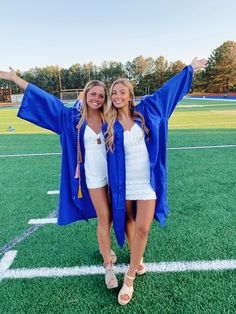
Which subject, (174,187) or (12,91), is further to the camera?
(12,91)

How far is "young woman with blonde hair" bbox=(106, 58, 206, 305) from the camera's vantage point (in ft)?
6.62

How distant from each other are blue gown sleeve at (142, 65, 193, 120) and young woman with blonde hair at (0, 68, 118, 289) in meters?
0.38

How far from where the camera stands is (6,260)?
260 centimetres

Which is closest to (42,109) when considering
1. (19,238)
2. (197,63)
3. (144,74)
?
(197,63)

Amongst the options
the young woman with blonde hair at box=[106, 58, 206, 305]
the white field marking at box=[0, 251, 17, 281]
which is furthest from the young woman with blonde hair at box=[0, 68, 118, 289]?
the white field marking at box=[0, 251, 17, 281]

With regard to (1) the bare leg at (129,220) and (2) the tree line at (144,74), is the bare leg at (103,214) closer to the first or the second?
Answer: (1) the bare leg at (129,220)

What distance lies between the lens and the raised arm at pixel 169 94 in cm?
215

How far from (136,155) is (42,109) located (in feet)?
2.84

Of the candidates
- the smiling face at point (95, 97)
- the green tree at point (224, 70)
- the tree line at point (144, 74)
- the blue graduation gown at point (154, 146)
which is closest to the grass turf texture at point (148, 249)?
the blue graduation gown at point (154, 146)

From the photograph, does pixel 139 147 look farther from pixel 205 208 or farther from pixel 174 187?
pixel 174 187

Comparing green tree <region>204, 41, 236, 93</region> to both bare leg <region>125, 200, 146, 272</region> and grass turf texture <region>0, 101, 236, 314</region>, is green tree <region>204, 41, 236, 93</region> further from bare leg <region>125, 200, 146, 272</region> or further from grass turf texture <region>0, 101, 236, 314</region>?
bare leg <region>125, 200, 146, 272</region>

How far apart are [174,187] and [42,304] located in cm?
274

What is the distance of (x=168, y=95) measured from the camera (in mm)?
2180

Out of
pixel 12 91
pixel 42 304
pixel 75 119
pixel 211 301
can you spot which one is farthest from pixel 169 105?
pixel 12 91
